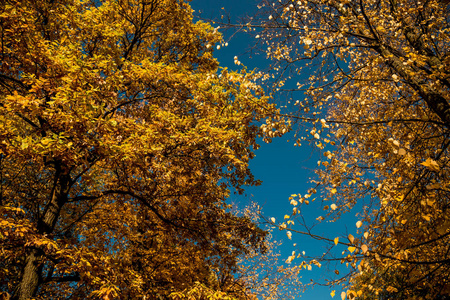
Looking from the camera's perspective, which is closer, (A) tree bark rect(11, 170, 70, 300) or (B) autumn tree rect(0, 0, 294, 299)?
(B) autumn tree rect(0, 0, 294, 299)

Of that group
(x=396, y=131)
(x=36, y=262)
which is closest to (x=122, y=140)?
(x=36, y=262)

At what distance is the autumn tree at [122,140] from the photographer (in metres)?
5.14

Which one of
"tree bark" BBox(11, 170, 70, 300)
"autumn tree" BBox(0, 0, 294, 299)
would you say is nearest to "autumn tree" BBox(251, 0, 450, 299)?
"autumn tree" BBox(0, 0, 294, 299)

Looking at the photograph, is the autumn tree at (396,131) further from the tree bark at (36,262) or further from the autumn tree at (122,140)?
the tree bark at (36,262)

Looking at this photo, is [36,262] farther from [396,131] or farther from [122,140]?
[396,131]

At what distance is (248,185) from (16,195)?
9339mm

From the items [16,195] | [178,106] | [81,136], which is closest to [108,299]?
[81,136]

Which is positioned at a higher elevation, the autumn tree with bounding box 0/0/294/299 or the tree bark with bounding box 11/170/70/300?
the autumn tree with bounding box 0/0/294/299

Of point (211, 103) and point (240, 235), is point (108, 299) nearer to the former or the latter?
point (240, 235)

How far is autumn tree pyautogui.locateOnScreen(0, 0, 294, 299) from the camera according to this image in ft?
16.9

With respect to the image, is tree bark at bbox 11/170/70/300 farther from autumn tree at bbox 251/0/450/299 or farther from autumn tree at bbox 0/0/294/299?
autumn tree at bbox 251/0/450/299

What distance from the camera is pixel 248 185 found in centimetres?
811

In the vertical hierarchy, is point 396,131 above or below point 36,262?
above

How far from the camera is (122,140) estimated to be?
20.8 feet
